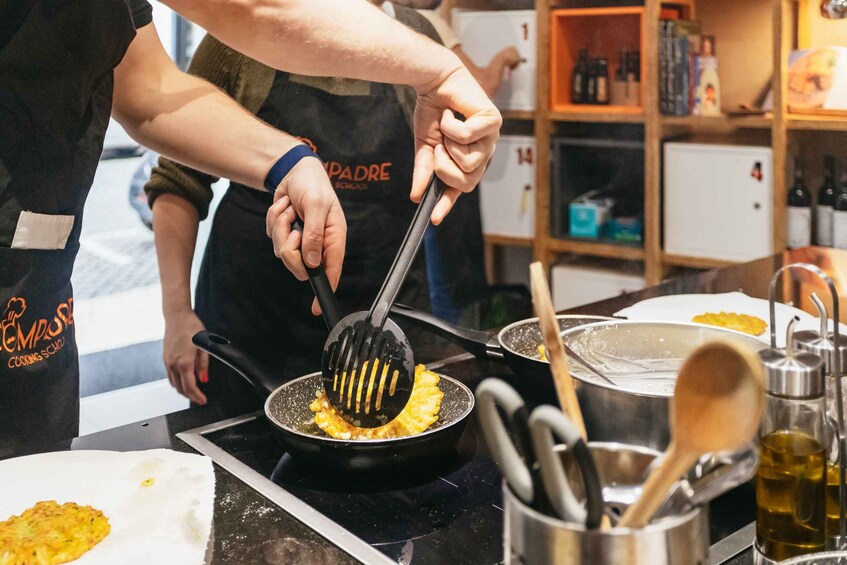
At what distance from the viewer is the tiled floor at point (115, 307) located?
2908 mm

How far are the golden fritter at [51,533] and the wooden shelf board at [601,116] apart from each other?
276 cm

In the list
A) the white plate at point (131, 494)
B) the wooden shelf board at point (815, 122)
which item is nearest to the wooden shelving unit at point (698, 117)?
the wooden shelf board at point (815, 122)

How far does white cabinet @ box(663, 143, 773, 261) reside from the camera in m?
3.08

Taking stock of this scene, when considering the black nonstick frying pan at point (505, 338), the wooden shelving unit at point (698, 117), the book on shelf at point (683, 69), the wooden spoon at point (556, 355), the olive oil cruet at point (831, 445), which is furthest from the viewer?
the book on shelf at point (683, 69)

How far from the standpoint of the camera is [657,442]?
0.86m

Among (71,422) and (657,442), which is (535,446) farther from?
(71,422)

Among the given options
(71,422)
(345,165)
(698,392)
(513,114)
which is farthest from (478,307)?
(698,392)

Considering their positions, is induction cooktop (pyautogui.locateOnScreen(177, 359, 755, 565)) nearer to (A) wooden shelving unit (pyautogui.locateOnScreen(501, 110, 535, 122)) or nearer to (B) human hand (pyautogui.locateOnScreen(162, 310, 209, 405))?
(B) human hand (pyautogui.locateOnScreen(162, 310, 209, 405))

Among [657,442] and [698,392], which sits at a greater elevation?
[698,392]

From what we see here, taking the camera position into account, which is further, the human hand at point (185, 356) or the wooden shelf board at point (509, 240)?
the wooden shelf board at point (509, 240)

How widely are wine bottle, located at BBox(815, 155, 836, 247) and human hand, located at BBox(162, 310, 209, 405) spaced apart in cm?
207

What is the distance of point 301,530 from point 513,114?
9.52 ft

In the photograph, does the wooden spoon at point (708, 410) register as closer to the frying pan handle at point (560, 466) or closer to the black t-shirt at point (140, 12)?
the frying pan handle at point (560, 466)

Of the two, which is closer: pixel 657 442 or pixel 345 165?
pixel 657 442
